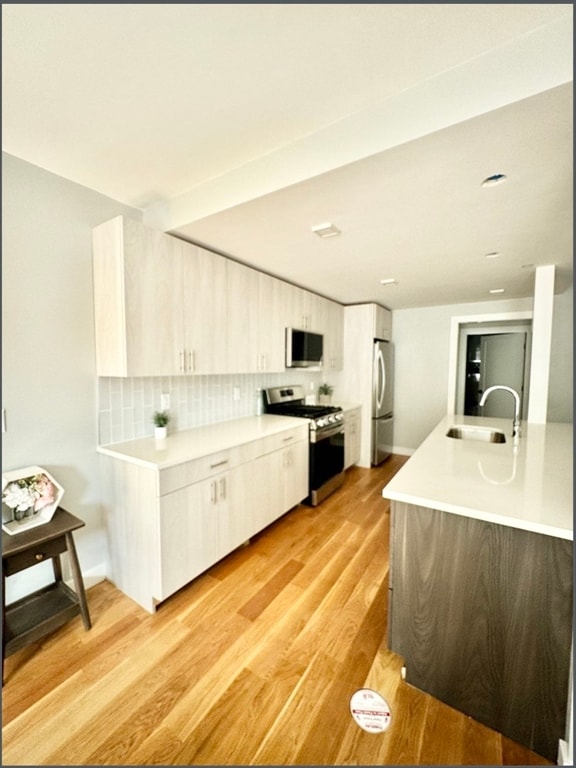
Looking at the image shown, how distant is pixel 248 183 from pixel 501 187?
1.30 m

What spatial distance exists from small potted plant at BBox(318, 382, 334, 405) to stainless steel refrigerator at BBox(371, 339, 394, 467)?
2.04ft

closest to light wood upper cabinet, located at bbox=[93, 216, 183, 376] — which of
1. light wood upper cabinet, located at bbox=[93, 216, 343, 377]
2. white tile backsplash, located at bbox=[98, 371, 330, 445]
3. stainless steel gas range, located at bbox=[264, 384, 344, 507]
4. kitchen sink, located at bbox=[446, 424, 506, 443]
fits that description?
light wood upper cabinet, located at bbox=[93, 216, 343, 377]

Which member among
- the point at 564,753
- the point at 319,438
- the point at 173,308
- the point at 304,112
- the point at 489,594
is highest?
the point at 304,112

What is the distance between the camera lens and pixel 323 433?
327 cm

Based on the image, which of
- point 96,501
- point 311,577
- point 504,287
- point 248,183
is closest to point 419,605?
point 311,577

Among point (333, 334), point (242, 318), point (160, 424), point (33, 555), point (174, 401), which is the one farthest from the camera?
point (333, 334)

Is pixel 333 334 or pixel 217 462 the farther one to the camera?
pixel 333 334

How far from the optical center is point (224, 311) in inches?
100.0

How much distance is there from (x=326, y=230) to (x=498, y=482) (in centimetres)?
176

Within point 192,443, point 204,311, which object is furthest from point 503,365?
point 192,443

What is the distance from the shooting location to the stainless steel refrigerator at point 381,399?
4398mm

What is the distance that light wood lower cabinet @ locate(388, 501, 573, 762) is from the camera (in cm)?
115

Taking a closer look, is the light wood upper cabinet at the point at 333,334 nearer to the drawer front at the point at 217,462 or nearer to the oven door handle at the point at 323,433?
the oven door handle at the point at 323,433

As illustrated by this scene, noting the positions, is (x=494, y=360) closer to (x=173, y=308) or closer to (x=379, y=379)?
(x=379, y=379)
